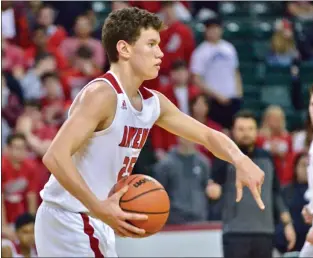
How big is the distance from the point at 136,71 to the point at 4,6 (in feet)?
21.7

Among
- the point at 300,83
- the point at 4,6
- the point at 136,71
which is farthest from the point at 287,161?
the point at 136,71

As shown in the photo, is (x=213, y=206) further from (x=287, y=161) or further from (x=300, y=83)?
(x=300, y=83)

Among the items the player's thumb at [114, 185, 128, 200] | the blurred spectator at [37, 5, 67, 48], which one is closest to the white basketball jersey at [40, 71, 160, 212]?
the player's thumb at [114, 185, 128, 200]

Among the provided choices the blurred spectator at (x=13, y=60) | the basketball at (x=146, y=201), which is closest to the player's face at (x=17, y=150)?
the blurred spectator at (x=13, y=60)

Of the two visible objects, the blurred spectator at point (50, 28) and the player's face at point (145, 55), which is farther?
the blurred spectator at point (50, 28)

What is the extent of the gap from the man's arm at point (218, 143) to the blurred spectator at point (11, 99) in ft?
16.7

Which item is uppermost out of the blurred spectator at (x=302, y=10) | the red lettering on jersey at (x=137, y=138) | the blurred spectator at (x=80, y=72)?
the blurred spectator at (x=302, y=10)

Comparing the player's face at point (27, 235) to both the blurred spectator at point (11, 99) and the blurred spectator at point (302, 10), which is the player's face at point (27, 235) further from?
the blurred spectator at point (302, 10)

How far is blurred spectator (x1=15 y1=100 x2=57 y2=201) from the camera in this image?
8.98 m

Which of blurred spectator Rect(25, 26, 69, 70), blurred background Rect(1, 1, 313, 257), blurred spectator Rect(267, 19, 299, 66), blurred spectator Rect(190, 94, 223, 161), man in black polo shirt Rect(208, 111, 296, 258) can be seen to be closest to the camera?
man in black polo shirt Rect(208, 111, 296, 258)

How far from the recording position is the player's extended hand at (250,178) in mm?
4367

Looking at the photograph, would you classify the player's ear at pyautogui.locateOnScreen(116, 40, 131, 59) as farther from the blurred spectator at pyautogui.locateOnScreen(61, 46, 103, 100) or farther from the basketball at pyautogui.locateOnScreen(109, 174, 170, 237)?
the blurred spectator at pyautogui.locateOnScreen(61, 46, 103, 100)

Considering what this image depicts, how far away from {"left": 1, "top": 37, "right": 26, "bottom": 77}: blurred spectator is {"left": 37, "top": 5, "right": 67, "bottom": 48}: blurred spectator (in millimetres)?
502

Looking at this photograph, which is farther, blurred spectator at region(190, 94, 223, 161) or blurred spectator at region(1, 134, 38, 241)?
blurred spectator at region(190, 94, 223, 161)
